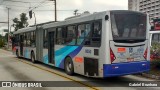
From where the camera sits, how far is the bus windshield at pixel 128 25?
1155cm

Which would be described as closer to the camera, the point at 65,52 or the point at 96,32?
the point at 96,32

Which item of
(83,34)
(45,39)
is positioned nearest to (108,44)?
(83,34)

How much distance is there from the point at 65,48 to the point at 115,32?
446cm

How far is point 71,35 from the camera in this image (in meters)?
14.6

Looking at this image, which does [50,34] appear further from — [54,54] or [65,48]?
[65,48]

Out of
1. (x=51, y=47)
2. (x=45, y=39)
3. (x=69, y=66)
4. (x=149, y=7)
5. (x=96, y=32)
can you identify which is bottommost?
(x=69, y=66)

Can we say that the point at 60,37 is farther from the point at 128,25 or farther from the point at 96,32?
the point at 128,25

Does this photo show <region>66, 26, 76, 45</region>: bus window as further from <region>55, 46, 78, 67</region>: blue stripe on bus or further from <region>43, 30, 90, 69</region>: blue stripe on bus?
<region>55, 46, 78, 67</region>: blue stripe on bus

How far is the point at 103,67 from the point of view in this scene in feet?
37.1

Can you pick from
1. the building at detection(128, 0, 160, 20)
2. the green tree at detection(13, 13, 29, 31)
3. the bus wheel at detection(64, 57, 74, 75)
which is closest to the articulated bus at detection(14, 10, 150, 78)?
the bus wheel at detection(64, 57, 74, 75)

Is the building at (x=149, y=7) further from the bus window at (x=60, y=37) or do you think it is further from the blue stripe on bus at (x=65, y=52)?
the blue stripe on bus at (x=65, y=52)

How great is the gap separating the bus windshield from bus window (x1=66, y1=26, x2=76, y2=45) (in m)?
3.22

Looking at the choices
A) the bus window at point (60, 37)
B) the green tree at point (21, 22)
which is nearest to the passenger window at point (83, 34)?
the bus window at point (60, 37)

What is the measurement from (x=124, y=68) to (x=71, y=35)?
3982 mm
